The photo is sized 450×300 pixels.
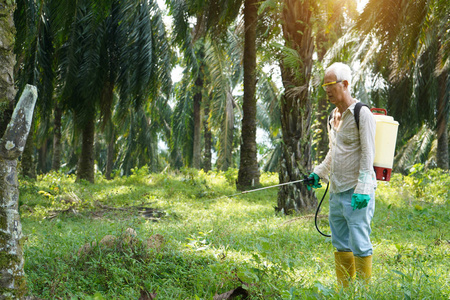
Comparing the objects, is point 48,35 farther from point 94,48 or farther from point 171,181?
point 171,181

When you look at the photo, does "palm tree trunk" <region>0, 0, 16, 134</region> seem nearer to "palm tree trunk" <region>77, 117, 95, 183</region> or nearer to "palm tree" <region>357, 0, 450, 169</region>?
"palm tree" <region>357, 0, 450, 169</region>

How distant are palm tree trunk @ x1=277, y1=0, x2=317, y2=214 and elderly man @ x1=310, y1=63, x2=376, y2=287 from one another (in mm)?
3656

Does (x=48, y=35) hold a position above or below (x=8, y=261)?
above

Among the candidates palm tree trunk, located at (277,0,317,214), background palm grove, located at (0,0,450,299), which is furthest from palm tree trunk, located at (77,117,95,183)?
palm tree trunk, located at (277,0,317,214)

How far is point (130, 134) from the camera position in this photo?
2072 cm

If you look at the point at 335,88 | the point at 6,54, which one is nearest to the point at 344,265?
the point at 335,88

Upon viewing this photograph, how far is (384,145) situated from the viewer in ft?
10.8

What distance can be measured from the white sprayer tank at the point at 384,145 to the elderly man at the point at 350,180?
0.15 metres

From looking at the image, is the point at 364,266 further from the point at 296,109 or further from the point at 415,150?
the point at 415,150

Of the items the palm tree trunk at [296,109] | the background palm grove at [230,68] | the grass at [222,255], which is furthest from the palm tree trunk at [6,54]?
the palm tree trunk at [296,109]

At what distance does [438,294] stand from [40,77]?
30.3ft

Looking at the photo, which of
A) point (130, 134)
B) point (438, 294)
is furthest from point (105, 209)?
point (130, 134)

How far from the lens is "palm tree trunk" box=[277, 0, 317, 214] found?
7.15m

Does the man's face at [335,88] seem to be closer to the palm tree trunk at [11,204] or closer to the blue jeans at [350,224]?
the blue jeans at [350,224]
